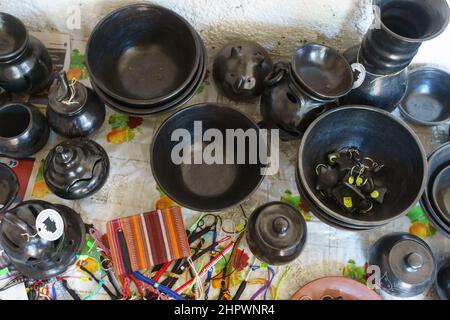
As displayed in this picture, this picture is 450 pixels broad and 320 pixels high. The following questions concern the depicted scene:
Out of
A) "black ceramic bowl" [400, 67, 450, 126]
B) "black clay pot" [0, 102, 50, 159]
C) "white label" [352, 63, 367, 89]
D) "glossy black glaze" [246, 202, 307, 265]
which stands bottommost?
"glossy black glaze" [246, 202, 307, 265]

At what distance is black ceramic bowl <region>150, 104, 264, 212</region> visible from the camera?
3.39 feet

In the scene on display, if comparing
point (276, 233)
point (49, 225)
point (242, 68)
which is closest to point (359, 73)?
point (242, 68)

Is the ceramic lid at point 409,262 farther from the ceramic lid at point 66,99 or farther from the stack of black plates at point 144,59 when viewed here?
the ceramic lid at point 66,99

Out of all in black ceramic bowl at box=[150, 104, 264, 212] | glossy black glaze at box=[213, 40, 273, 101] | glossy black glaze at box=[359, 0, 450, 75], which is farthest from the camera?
glossy black glaze at box=[213, 40, 273, 101]

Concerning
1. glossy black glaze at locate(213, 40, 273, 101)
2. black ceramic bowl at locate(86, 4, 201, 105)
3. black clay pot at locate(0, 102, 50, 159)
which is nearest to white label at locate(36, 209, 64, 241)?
black clay pot at locate(0, 102, 50, 159)

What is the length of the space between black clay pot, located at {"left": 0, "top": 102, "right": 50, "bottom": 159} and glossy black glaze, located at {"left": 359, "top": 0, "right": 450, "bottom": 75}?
2.91 ft

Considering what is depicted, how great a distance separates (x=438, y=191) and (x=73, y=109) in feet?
3.36

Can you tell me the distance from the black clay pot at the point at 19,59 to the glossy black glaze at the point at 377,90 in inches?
34.1

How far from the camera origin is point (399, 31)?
1.04m

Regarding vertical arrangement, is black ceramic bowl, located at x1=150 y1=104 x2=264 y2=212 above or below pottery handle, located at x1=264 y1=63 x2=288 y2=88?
below

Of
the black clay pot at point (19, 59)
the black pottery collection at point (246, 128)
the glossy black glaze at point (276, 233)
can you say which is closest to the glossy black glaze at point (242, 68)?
the black pottery collection at point (246, 128)

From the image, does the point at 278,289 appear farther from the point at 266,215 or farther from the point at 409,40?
the point at 409,40

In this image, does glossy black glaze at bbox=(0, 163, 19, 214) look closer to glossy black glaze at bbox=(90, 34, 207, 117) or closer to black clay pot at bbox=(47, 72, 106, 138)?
black clay pot at bbox=(47, 72, 106, 138)

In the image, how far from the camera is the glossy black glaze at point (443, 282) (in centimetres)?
104
